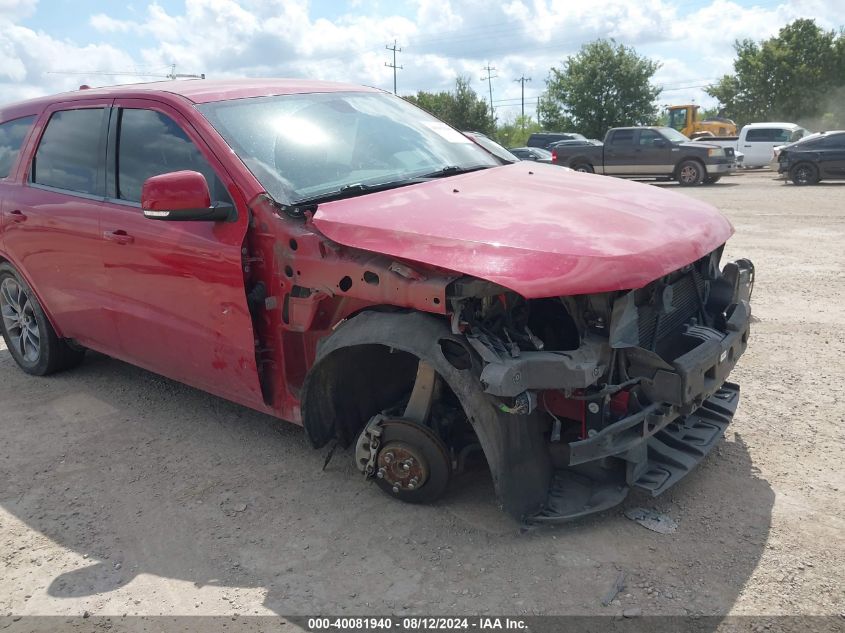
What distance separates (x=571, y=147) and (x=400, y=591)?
2171cm

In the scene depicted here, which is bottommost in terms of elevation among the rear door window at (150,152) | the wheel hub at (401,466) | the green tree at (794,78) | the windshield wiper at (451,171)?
the wheel hub at (401,466)

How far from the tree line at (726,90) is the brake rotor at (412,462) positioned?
4521 cm

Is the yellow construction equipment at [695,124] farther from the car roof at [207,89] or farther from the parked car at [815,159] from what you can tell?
the car roof at [207,89]

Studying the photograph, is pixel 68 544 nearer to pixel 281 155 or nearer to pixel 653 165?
pixel 281 155

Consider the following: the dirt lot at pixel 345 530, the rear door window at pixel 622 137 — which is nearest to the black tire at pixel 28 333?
the dirt lot at pixel 345 530

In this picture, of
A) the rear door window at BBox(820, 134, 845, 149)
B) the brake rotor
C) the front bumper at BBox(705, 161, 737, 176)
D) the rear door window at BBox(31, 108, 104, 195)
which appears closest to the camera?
the brake rotor

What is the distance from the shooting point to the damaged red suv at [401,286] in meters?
2.84

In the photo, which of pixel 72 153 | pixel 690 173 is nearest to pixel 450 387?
pixel 72 153

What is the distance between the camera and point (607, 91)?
46656 millimetres

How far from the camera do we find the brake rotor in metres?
3.16

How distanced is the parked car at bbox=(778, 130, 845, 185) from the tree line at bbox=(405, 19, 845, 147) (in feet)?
89.1

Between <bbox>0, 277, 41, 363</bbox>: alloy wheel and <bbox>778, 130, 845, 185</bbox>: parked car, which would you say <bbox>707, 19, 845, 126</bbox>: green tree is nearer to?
<bbox>778, 130, 845, 185</bbox>: parked car

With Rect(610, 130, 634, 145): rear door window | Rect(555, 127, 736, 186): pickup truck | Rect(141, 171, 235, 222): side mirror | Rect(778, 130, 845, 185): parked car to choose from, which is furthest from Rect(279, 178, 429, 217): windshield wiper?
Rect(610, 130, 634, 145): rear door window

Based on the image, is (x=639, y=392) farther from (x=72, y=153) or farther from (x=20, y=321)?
(x=20, y=321)
